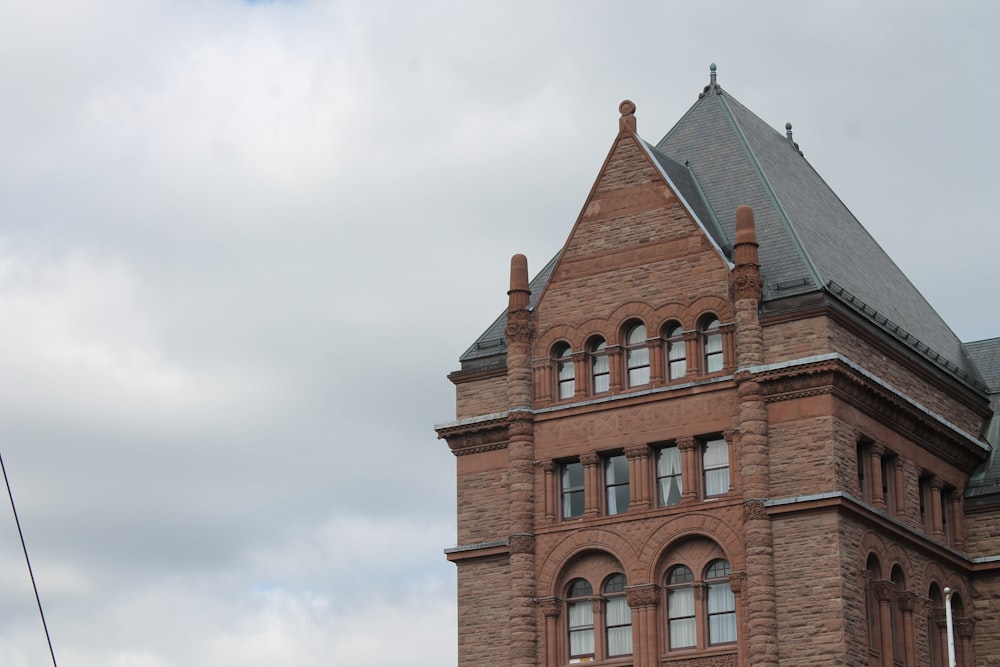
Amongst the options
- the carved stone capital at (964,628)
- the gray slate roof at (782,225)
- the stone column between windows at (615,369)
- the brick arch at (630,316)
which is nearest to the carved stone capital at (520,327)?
the gray slate roof at (782,225)

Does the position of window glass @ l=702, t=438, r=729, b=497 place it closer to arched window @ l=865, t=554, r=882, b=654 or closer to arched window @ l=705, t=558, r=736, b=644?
arched window @ l=705, t=558, r=736, b=644

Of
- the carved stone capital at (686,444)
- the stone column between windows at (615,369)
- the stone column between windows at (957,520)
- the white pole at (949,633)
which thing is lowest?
the white pole at (949,633)

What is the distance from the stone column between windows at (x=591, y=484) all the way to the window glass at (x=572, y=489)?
1.09 feet

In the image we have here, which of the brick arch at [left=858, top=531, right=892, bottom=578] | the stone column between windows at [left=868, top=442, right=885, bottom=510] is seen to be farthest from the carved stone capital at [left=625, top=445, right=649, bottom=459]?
the brick arch at [left=858, top=531, right=892, bottom=578]

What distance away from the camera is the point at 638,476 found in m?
55.4

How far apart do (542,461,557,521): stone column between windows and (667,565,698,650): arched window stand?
12.9 feet

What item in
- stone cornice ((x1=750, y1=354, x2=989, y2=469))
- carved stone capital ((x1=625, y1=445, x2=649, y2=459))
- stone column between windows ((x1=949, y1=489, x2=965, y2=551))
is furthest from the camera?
stone column between windows ((x1=949, y1=489, x2=965, y2=551))

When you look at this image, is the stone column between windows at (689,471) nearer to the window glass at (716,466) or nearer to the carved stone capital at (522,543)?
the window glass at (716,466)

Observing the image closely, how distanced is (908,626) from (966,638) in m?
4.04

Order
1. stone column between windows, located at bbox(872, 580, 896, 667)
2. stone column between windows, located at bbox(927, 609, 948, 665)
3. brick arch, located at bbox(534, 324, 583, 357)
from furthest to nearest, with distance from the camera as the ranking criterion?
1. brick arch, located at bbox(534, 324, 583, 357)
2. stone column between windows, located at bbox(927, 609, 948, 665)
3. stone column between windows, located at bbox(872, 580, 896, 667)

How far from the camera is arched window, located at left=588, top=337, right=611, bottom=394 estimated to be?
57.2m

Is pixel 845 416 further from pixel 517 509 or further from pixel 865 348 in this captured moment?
pixel 517 509

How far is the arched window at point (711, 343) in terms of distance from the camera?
55656mm

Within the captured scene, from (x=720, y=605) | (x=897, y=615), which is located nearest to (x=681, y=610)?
(x=720, y=605)
